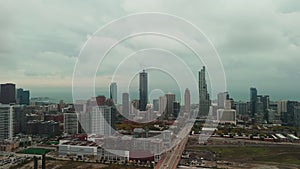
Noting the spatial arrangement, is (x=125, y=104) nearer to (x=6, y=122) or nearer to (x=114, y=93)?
(x=114, y=93)

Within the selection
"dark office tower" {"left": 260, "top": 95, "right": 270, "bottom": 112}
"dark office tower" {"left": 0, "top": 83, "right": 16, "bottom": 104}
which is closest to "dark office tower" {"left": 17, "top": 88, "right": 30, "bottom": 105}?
"dark office tower" {"left": 0, "top": 83, "right": 16, "bottom": 104}

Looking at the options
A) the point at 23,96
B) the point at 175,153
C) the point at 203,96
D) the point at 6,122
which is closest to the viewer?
the point at 203,96

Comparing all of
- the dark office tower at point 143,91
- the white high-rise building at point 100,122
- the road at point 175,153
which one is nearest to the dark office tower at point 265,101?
the road at point 175,153

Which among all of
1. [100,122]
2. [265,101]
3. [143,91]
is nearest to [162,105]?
[100,122]

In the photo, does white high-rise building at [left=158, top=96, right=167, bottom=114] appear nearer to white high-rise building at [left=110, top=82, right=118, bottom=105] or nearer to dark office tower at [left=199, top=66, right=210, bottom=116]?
dark office tower at [left=199, top=66, right=210, bottom=116]

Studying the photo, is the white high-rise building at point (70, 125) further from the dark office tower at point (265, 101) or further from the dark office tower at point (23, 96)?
the dark office tower at point (265, 101)

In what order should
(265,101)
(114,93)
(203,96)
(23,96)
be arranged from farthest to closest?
1. (265,101)
2. (23,96)
3. (203,96)
4. (114,93)
